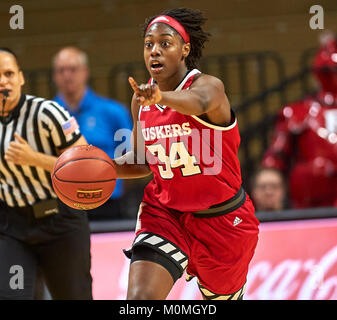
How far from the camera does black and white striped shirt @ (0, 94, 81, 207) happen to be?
4090 millimetres

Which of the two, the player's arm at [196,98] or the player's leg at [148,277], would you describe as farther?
the player's leg at [148,277]

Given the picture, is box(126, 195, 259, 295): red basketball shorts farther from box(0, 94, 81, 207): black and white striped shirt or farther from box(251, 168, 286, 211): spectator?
box(251, 168, 286, 211): spectator

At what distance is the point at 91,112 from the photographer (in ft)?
20.8

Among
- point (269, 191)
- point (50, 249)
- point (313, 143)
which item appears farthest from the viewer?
point (313, 143)

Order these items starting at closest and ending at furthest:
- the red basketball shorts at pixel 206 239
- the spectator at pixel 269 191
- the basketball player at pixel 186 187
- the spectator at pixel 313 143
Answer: the basketball player at pixel 186 187, the red basketball shorts at pixel 206 239, the spectator at pixel 269 191, the spectator at pixel 313 143

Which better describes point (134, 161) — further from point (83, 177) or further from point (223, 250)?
point (223, 250)

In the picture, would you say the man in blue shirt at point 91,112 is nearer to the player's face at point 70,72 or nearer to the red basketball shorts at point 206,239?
the player's face at point 70,72

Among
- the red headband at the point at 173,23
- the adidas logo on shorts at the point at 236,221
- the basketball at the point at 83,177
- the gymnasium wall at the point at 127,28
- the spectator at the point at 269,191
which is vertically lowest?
the spectator at the point at 269,191

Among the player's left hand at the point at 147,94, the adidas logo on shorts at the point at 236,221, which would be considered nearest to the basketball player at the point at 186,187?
the adidas logo on shorts at the point at 236,221

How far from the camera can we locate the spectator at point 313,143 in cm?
646

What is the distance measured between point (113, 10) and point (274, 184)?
11.1ft

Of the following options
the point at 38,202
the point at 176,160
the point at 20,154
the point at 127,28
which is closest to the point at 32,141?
the point at 20,154

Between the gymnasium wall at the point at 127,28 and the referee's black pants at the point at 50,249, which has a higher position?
the gymnasium wall at the point at 127,28

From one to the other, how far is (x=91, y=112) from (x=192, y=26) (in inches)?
109
